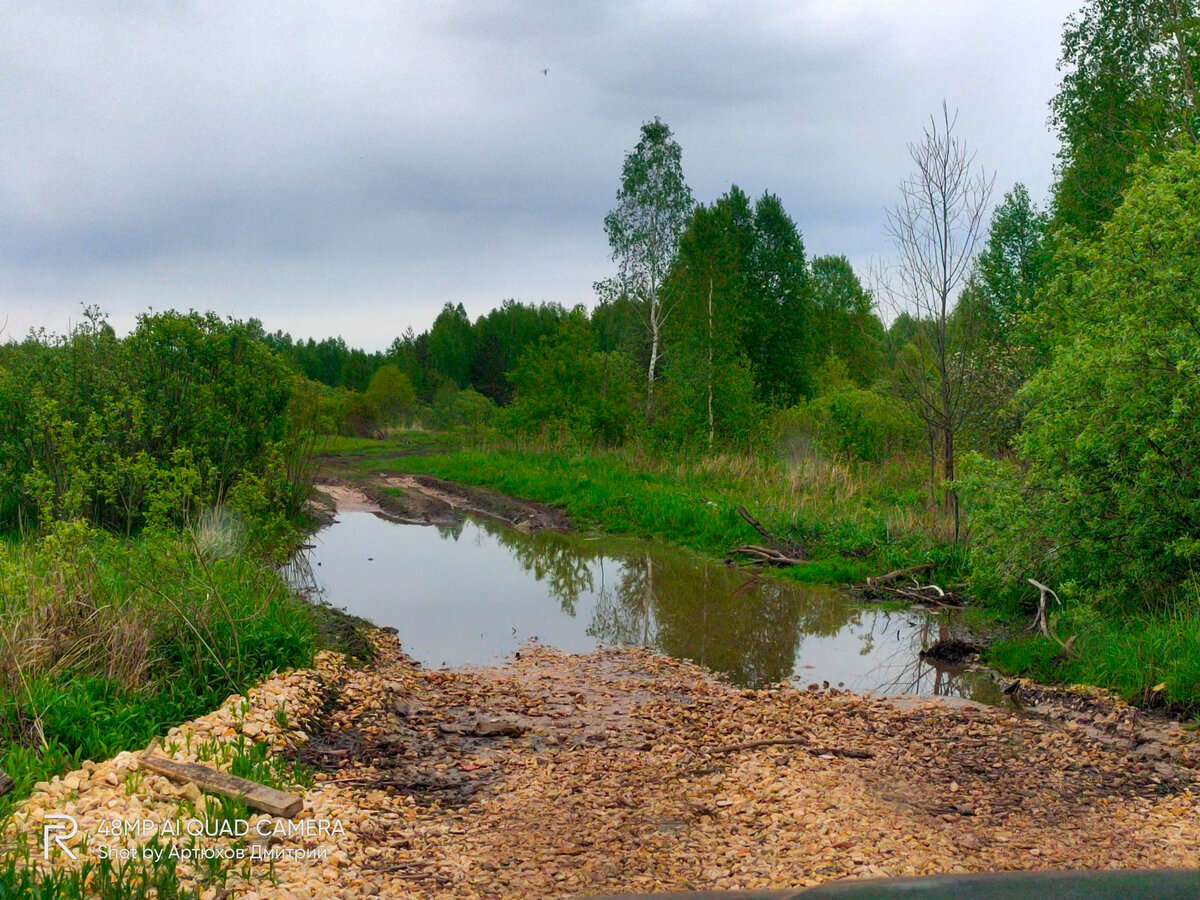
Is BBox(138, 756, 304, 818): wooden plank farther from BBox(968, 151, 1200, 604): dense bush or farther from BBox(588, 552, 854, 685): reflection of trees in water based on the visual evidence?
BBox(968, 151, 1200, 604): dense bush

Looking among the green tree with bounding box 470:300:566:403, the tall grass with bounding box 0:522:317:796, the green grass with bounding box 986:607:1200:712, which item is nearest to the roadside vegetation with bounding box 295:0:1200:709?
the green grass with bounding box 986:607:1200:712

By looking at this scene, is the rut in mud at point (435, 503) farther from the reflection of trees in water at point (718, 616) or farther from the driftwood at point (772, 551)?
the reflection of trees in water at point (718, 616)

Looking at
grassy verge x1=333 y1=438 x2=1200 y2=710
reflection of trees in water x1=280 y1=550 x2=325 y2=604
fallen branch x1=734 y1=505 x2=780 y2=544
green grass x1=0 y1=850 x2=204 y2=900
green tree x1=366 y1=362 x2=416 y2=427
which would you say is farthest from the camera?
green tree x1=366 y1=362 x2=416 y2=427

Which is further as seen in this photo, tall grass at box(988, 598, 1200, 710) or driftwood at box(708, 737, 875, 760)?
tall grass at box(988, 598, 1200, 710)

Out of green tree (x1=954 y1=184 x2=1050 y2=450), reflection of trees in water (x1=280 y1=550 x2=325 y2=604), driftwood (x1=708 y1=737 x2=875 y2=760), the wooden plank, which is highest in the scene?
green tree (x1=954 y1=184 x2=1050 y2=450)

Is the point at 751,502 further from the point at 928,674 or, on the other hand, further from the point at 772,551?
the point at 928,674

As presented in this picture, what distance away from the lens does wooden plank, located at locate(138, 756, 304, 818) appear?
4.75 m

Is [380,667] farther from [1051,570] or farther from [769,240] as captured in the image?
[769,240]

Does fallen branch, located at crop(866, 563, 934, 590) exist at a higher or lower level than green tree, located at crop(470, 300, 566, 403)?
lower

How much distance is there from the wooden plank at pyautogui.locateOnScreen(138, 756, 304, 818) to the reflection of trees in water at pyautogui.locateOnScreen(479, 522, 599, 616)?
7.26 m

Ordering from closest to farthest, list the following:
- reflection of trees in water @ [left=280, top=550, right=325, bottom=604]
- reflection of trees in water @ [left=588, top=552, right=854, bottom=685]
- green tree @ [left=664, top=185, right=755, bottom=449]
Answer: reflection of trees in water @ [left=588, top=552, right=854, bottom=685]
reflection of trees in water @ [left=280, top=550, right=325, bottom=604]
green tree @ [left=664, top=185, right=755, bottom=449]

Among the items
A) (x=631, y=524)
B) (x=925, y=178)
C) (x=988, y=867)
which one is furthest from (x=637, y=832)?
(x=631, y=524)

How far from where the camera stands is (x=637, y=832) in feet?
16.6

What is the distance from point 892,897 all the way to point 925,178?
38.4 feet
